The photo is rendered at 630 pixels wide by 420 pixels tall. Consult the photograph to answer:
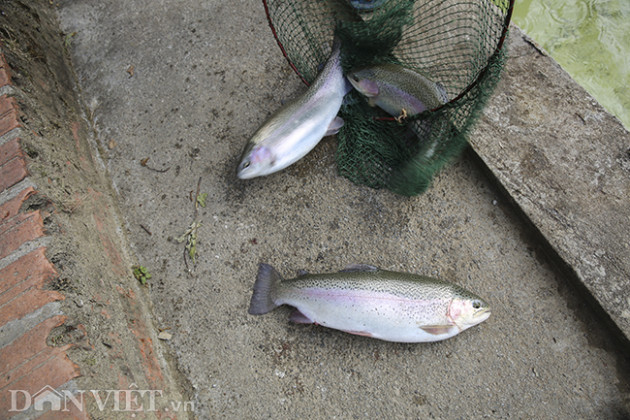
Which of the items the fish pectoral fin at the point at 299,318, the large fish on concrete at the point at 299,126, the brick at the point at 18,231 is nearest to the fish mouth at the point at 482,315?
the fish pectoral fin at the point at 299,318

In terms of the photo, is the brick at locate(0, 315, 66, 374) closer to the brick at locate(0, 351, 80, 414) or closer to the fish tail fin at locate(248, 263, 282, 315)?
the brick at locate(0, 351, 80, 414)

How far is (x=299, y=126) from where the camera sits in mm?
2674

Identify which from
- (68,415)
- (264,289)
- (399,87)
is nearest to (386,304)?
(264,289)

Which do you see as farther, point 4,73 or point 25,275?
point 4,73

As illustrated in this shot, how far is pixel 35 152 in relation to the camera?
7.63ft

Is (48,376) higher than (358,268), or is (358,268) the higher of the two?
(48,376)

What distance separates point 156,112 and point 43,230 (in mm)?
1384

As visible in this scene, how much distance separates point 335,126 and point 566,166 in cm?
156

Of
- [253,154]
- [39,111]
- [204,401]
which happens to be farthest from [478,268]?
[39,111]

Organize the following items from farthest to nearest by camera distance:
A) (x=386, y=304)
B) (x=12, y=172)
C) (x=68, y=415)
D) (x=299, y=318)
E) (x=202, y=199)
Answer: (x=202, y=199) → (x=299, y=318) → (x=386, y=304) → (x=12, y=172) → (x=68, y=415)

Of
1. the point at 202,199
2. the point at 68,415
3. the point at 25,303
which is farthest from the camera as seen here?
the point at 202,199

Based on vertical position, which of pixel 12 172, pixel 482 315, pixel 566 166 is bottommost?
pixel 482 315

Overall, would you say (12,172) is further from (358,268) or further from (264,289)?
(358,268)

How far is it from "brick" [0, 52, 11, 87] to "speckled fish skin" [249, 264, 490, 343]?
6.70 ft
